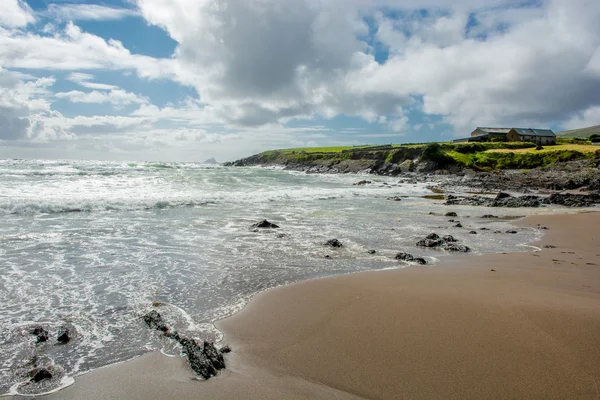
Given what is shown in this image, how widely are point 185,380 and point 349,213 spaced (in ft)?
56.9

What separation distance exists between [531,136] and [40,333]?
341ft

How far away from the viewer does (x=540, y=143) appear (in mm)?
86125

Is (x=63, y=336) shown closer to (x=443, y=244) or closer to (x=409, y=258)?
(x=409, y=258)

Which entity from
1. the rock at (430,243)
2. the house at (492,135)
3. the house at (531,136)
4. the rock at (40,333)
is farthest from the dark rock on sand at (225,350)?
the house at (531,136)

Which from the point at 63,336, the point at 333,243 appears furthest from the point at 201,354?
the point at 333,243

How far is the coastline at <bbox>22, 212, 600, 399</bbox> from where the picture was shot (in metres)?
4.08

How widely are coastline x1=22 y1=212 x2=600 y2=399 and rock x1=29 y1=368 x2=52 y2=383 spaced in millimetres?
415

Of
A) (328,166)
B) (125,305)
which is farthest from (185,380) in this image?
(328,166)

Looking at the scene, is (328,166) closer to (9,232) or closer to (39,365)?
(9,232)

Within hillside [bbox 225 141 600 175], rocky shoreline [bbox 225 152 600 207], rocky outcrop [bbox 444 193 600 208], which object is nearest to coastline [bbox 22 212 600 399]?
rocky outcrop [bbox 444 193 600 208]

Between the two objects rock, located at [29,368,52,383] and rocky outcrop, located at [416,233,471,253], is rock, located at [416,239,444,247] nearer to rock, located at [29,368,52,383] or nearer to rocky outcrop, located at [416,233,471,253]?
rocky outcrop, located at [416,233,471,253]

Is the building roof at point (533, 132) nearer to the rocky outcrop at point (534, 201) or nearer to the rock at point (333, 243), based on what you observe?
the rocky outcrop at point (534, 201)

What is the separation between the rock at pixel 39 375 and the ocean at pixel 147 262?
0.22 ft

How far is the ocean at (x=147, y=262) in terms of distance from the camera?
207 inches
